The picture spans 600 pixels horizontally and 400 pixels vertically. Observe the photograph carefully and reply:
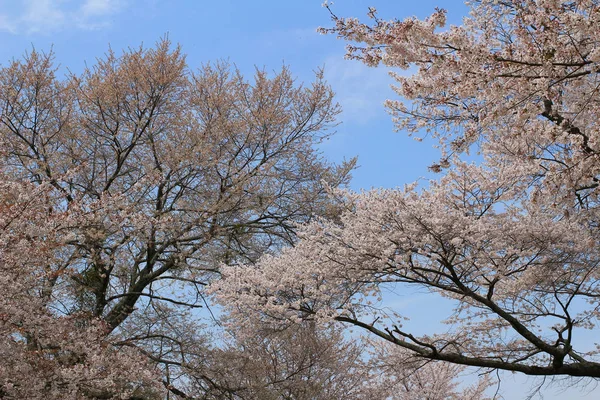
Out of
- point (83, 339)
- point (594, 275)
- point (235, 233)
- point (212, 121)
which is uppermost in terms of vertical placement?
point (212, 121)

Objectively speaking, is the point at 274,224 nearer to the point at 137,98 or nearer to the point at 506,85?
the point at 137,98

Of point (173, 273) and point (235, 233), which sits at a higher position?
point (235, 233)

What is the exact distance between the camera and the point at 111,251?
1052 centimetres

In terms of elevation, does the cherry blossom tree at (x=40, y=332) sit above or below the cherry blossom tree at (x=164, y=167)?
below

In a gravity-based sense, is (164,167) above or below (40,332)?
above

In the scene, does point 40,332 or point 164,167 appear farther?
point 164,167

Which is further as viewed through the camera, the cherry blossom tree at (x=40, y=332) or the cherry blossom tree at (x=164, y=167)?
the cherry blossom tree at (x=164, y=167)

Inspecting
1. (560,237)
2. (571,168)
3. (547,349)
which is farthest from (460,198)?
(571,168)

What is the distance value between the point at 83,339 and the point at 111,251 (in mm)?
2279

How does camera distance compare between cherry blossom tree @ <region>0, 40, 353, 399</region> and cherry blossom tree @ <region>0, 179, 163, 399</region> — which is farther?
cherry blossom tree @ <region>0, 40, 353, 399</region>

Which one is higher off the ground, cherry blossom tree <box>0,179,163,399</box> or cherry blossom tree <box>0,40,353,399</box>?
cherry blossom tree <box>0,40,353,399</box>

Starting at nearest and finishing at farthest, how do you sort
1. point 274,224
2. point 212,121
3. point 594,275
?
point 594,275, point 212,121, point 274,224

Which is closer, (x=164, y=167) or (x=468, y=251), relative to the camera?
(x=468, y=251)

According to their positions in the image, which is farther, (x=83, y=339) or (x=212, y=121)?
(x=212, y=121)
